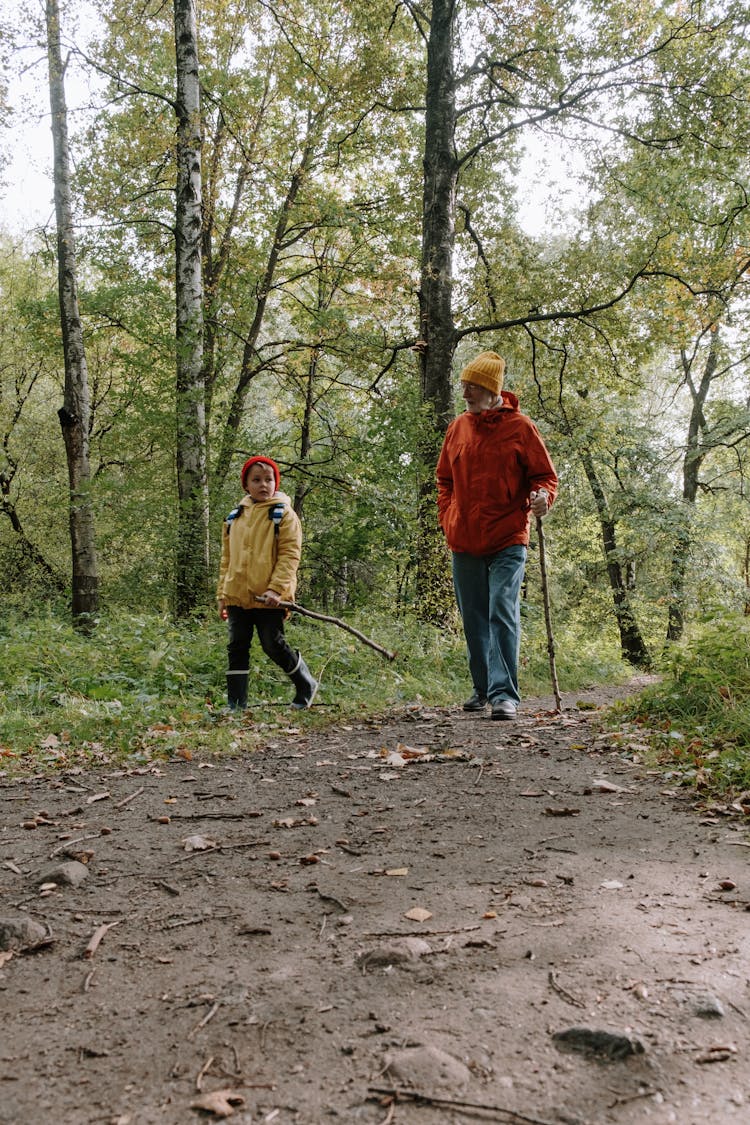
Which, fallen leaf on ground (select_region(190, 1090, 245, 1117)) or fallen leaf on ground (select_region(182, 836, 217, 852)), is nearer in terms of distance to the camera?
fallen leaf on ground (select_region(190, 1090, 245, 1117))

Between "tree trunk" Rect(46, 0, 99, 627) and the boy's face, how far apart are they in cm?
769

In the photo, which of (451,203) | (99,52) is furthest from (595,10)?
(99,52)

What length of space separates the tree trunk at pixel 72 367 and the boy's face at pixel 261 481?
7689 mm

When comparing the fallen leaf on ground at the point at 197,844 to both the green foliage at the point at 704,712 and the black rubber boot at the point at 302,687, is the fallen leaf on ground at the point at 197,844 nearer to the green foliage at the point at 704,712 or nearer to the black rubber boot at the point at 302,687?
the green foliage at the point at 704,712

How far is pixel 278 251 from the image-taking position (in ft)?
55.1

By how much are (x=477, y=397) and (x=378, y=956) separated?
4.48 meters

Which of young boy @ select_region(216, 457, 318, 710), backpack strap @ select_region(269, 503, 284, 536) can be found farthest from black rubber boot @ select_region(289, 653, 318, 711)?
backpack strap @ select_region(269, 503, 284, 536)

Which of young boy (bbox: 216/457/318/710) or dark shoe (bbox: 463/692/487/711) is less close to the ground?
young boy (bbox: 216/457/318/710)

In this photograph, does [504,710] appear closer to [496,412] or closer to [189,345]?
[496,412]

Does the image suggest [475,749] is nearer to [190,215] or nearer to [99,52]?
[190,215]

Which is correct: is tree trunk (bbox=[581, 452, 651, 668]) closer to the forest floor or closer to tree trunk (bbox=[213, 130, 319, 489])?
tree trunk (bbox=[213, 130, 319, 489])

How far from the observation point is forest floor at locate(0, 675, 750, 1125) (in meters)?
1.61

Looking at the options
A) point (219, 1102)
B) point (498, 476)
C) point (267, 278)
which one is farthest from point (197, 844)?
point (267, 278)

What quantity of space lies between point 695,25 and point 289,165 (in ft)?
26.5
